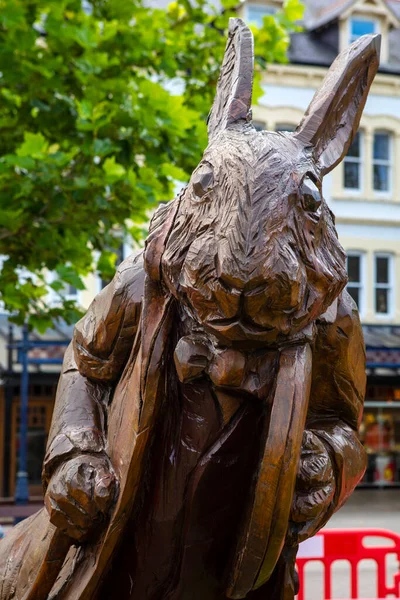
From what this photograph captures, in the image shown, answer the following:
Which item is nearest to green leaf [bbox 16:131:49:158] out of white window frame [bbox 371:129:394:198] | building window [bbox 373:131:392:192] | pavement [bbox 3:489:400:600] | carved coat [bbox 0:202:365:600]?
carved coat [bbox 0:202:365:600]

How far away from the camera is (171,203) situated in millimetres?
1260

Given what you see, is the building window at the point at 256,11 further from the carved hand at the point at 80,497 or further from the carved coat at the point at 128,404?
the carved hand at the point at 80,497

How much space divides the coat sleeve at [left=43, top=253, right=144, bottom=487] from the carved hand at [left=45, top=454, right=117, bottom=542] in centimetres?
4

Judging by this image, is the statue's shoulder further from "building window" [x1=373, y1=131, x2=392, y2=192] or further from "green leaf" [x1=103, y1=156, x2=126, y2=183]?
"building window" [x1=373, y1=131, x2=392, y2=192]

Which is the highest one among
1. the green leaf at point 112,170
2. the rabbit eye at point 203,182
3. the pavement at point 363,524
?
the green leaf at point 112,170

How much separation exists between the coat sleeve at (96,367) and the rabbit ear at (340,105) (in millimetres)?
348

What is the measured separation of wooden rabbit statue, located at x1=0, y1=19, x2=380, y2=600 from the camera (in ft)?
3.58

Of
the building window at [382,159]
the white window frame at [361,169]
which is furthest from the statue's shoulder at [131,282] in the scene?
the building window at [382,159]

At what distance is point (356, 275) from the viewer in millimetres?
16359

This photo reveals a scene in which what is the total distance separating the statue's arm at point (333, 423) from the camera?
4.09 feet

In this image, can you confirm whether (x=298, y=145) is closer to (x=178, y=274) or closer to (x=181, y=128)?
(x=178, y=274)

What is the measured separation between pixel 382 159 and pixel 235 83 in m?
16.3

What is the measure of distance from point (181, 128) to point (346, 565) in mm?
6180

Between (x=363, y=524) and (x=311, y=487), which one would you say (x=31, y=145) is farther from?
(x=363, y=524)
